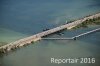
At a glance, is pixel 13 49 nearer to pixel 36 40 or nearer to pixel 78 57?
pixel 36 40

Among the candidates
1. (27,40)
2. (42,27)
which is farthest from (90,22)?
(27,40)

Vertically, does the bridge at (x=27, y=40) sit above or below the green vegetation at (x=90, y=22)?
below

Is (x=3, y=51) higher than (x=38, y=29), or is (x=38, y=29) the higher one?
(x=38, y=29)

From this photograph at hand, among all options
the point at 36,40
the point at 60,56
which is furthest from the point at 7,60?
the point at 60,56

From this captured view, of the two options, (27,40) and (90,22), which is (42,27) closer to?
(27,40)

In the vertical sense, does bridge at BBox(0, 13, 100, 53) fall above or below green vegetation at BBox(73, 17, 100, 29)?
below

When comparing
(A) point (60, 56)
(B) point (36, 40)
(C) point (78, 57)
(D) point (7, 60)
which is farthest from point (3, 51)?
(C) point (78, 57)

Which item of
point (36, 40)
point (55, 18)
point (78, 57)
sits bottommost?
point (78, 57)
